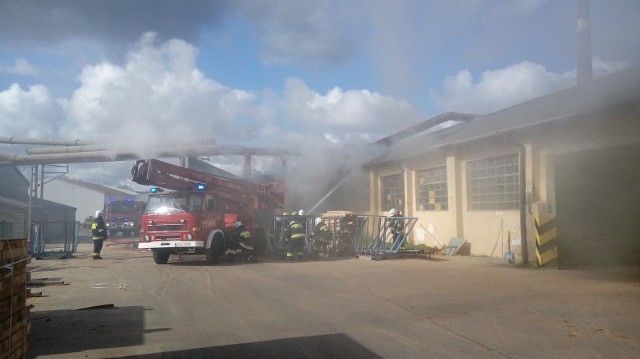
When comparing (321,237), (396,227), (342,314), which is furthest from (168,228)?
(342,314)

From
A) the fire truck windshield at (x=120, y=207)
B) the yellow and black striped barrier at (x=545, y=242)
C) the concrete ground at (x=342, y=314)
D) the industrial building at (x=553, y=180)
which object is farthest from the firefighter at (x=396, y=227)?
the fire truck windshield at (x=120, y=207)

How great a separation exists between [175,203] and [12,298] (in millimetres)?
10841

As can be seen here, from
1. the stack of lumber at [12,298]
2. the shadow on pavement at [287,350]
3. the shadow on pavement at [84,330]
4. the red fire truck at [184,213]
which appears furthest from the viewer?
the red fire truck at [184,213]

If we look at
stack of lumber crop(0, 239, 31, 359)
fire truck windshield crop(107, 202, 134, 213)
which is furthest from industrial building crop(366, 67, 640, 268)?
fire truck windshield crop(107, 202, 134, 213)

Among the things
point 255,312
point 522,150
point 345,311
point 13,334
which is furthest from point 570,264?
point 13,334

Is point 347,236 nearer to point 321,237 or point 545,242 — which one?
point 321,237

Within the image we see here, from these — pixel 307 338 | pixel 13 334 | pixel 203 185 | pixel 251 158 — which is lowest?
pixel 307 338

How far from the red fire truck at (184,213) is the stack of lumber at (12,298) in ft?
32.1

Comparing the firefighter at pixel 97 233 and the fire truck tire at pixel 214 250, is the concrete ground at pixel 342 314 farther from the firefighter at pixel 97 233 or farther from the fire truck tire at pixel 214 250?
the firefighter at pixel 97 233

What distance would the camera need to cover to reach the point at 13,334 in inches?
176

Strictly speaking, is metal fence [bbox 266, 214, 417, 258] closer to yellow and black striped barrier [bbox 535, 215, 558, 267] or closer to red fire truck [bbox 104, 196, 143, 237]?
yellow and black striped barrier [bbox 535, 215, 558, 267]

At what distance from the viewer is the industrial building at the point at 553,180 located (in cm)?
1271

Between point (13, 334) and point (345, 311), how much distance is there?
4657 mm

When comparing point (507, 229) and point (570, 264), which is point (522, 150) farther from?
point (570, 264)
